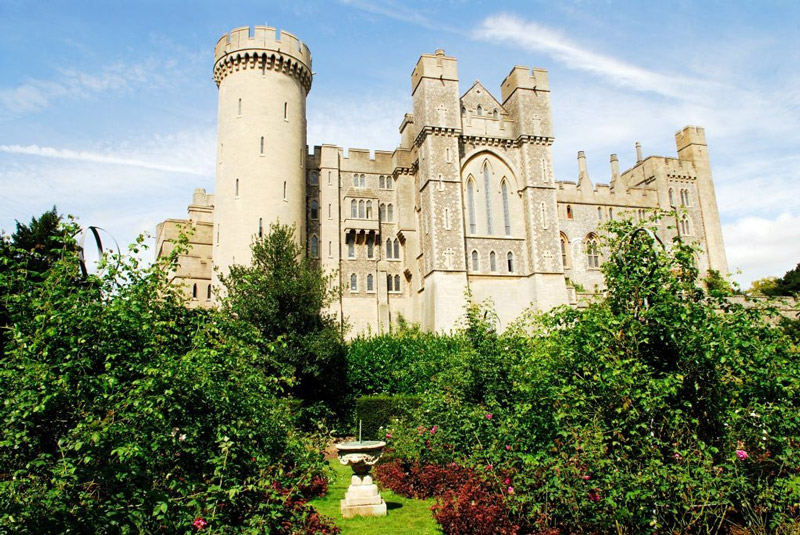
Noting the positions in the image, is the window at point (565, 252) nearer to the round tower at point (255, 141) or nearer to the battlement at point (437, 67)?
the battlement at point (437, 67)

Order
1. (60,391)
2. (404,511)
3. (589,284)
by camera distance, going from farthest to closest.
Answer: (589,284) < (404,511) < (60,391)

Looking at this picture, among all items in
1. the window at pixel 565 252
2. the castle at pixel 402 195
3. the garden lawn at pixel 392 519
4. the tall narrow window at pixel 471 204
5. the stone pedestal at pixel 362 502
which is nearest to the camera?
the garden lawn at pixel 392 519

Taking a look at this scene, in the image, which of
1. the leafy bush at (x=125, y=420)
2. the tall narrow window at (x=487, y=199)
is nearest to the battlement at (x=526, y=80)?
the tall narrow window at (x=487, y=199)

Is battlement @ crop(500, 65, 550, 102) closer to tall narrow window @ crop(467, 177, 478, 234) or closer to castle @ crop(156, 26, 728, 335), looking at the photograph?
castle @ crop(156, 26, 728, 335)

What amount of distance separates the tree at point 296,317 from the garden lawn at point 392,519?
8.67 metres

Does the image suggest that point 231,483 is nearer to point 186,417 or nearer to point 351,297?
point 186,417

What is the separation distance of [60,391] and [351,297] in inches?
1185

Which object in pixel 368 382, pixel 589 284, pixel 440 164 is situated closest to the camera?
pixel 368 382

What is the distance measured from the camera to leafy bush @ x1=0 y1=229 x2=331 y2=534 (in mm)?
4602

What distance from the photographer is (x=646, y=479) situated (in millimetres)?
6094

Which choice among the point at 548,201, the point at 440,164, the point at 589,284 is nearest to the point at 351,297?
the point at 440,164

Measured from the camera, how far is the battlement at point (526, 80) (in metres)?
36.6

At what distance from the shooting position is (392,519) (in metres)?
9.60

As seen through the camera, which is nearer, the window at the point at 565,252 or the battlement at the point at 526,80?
the battlement at the point at 526,80
